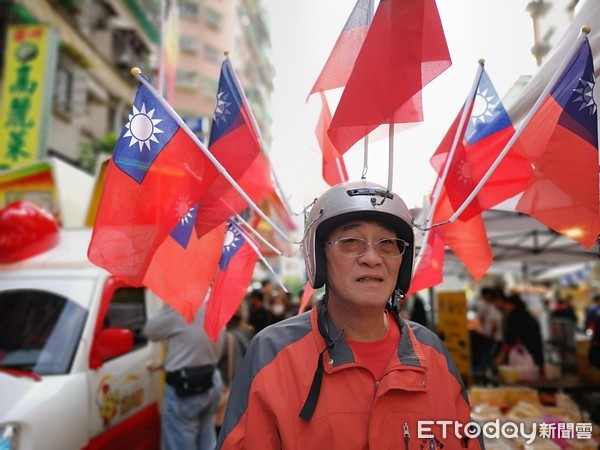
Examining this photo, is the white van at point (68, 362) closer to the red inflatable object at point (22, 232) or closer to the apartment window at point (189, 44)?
the red inflatable object at point (22, 232)

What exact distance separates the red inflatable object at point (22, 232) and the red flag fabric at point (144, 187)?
259cm

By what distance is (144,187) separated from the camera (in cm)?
220

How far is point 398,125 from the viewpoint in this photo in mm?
2004

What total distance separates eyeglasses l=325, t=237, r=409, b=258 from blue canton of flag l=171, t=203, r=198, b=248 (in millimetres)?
931

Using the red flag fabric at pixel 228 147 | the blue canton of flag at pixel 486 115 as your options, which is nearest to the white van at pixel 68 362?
the red flag fabric at pixel 228 147

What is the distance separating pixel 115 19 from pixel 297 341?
1965cm

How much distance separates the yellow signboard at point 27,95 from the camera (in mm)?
9469

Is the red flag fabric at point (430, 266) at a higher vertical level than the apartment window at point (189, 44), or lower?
lower

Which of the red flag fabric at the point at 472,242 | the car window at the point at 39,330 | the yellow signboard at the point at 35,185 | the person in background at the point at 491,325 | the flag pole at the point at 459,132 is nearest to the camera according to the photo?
the flag pole at the point at 459,132

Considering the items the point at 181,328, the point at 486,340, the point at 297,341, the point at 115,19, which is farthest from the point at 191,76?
the point at 297,341

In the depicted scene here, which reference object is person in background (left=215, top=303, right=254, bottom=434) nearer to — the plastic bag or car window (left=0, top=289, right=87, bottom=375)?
car window (left=0, top=289, right=87, bottom=375)

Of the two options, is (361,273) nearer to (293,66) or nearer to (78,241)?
(293,66)

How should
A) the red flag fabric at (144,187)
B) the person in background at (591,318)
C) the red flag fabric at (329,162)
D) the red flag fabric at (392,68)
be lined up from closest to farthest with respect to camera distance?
the red flag fabric at (392,68) < the red flag fabric at (144,187) < the red flag fabric at (329,162) < the person in background at (591,318)

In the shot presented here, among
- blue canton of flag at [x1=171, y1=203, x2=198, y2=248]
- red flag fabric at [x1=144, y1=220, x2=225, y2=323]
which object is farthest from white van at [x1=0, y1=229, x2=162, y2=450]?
blue canton of flag at [x1=171, y1=203, x2=198, y2=248]
